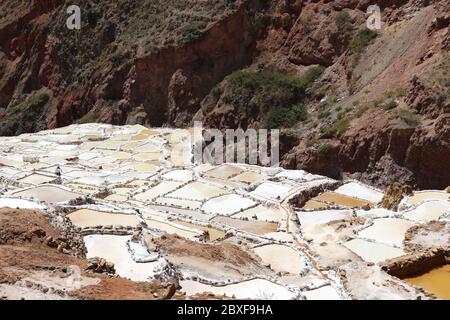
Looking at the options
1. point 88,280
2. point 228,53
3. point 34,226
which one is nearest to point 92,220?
point 34,226

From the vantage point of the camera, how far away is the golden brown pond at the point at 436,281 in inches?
543

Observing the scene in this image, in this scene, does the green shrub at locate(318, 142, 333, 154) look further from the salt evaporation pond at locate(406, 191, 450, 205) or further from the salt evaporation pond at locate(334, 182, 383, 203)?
the salt evaporation pond at locate(406, 191, 450, 205)

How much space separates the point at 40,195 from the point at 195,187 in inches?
253

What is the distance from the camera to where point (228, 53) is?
129 ft

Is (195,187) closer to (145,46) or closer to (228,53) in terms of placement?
(228,53)

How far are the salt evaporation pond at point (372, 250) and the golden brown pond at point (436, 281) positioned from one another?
106 centimetres

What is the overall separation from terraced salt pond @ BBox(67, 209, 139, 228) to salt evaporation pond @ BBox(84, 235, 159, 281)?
→ 135cm

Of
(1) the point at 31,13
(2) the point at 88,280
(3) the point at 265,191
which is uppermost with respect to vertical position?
(1) the point at 31,13

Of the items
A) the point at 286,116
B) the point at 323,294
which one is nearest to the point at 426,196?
the point at 323,294

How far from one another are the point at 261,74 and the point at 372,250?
21.8 metres

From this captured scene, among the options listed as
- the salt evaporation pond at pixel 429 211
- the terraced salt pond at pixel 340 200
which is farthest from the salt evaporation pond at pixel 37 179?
the salt evaporation pond at pixel 429 211

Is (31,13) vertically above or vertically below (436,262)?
above

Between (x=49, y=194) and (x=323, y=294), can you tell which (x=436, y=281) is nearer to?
(x=323, y=294)
